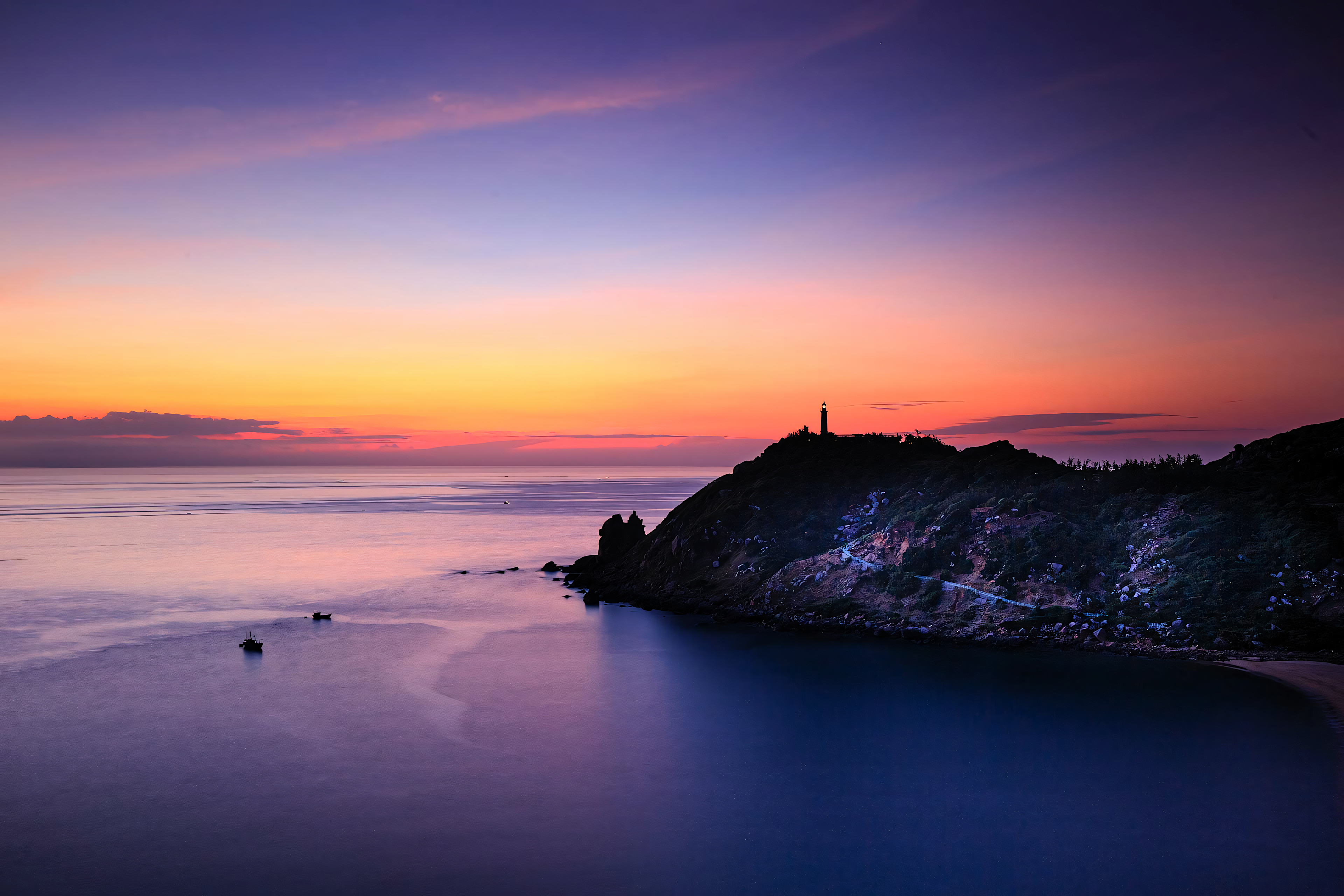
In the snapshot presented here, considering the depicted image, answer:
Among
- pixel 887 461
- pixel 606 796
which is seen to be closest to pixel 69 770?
pixel 606 796

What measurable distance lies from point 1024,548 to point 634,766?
86.6 feet

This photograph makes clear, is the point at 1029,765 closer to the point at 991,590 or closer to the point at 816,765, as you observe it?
the point at 816,765

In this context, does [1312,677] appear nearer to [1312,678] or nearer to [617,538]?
[1312,678]

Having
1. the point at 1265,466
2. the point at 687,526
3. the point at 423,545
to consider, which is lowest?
the point at 423,545

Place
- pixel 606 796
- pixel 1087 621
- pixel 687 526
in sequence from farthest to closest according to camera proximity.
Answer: pixel 687 526, pixel 1087 621, pixel 606 796

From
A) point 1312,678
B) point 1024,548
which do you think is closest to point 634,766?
point 1024,548

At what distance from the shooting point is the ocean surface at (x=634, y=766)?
63.1 ft

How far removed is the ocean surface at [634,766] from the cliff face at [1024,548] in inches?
134

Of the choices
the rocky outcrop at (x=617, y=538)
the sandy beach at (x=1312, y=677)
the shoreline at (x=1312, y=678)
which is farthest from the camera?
the rocky outcrop at (x=617, y=538)

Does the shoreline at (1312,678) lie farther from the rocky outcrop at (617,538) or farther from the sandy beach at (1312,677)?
the rocky outcrop at (617,538)

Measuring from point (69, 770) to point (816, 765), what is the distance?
25.6 m

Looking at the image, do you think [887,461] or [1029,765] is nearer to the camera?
[1029,765]

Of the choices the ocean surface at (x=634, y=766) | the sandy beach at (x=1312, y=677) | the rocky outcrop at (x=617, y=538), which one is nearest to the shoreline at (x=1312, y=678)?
the sandy beach at (x=1312, y=677)

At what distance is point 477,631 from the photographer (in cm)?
4809
